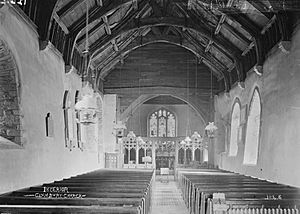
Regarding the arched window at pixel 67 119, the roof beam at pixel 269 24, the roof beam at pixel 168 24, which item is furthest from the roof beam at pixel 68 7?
the roof beam at pixel 269 24

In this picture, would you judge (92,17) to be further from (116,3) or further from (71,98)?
(71,98)

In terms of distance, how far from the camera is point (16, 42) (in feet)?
25.7

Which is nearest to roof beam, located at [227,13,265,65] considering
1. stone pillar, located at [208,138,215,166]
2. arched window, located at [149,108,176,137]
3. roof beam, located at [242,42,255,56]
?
roof beam, located at [242,42,255,56]

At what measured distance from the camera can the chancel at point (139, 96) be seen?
6905 millimetres

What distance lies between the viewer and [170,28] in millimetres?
16578

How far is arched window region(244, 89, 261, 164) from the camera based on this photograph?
42.7ft

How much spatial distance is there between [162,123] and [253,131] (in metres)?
13.3

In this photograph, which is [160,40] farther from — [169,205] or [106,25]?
[169,205]

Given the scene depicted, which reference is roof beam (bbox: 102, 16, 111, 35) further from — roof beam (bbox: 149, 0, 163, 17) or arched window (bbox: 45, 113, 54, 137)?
arched window (bbox: 45, 113, 54, 137)

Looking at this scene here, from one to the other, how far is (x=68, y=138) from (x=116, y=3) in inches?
154

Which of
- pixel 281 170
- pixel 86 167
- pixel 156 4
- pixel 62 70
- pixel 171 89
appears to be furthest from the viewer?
pixel 171 89

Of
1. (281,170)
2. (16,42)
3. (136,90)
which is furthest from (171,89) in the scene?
(16,42)

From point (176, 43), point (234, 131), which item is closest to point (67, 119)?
point (176, 43)

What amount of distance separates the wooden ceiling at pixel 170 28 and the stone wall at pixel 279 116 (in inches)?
19.5
